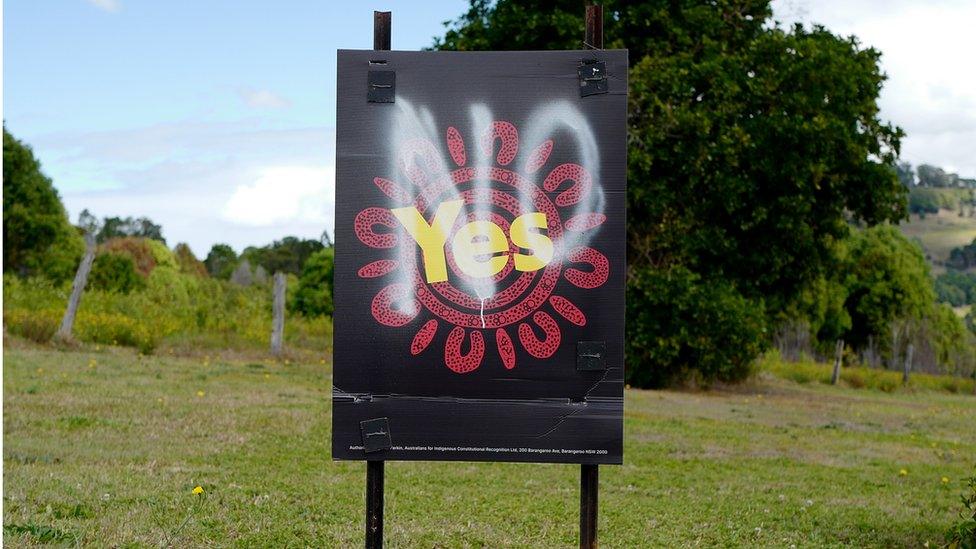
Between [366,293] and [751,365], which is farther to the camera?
[751,365]

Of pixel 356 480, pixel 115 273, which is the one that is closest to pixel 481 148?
pixel 356 480

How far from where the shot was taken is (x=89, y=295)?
79.2ft

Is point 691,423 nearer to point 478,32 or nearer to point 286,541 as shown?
point 286,541

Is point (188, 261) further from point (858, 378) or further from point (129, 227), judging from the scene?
point (858, 378)

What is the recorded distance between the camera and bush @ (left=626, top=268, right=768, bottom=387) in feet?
69.3

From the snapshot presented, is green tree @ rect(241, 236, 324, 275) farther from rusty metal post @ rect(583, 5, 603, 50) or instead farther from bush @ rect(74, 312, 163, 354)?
rusty metal post @ rect(583, 5, 603, 50)

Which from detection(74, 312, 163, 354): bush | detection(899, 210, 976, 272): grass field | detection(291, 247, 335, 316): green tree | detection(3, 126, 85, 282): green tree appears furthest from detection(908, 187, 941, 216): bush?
detection(74, 312, 163, 354): bush

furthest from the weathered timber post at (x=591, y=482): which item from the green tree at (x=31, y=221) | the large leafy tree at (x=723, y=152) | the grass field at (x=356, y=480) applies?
the green tree at (x=31, y=221)

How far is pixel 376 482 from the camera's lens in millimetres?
5082

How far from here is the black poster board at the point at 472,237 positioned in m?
4.95

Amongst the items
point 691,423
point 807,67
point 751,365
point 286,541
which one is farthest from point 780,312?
point 286,541

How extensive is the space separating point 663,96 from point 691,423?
8823 millimetres

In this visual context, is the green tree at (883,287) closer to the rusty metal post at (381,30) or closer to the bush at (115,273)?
the bush at (115,273)

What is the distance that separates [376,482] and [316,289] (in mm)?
38180
